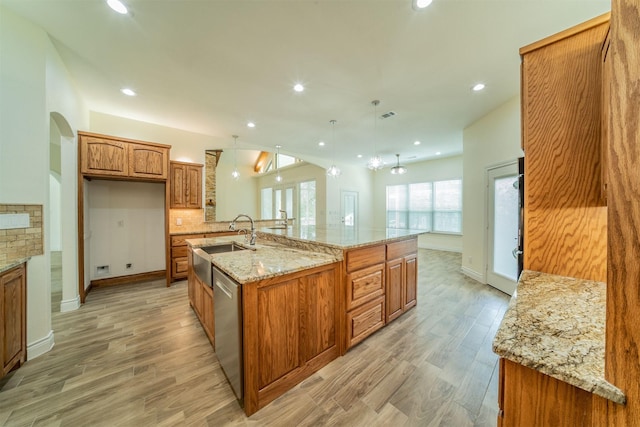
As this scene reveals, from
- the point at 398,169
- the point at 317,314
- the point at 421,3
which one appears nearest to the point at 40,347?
the point at 317,314

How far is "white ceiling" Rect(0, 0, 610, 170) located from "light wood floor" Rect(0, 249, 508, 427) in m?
2.89

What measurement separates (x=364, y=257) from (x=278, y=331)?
Result: 40.4 inches

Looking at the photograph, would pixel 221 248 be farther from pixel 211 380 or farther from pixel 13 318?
pixel 13 318

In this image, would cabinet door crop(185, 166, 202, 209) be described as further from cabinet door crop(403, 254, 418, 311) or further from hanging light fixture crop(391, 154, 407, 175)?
hanging light fixture crop(391, 154, 407, 175)

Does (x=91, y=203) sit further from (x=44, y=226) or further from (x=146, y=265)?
(x=44, y=226)

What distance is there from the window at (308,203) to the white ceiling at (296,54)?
3.45 m

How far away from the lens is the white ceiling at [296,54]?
1772 millimetres

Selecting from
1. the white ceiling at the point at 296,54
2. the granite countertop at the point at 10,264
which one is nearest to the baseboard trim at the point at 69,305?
the granite countertop at the point at 10,264

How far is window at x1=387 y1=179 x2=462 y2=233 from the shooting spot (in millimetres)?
6703

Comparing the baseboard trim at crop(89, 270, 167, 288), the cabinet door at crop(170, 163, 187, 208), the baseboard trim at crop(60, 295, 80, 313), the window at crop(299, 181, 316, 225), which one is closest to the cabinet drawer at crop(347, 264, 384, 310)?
the baseboard trim at crop(60, 295, 80, 313)

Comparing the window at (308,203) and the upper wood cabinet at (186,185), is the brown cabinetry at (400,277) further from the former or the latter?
the window at (308,203)

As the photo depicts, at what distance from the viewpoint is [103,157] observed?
10.5ft

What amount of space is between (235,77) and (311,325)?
9.28ft

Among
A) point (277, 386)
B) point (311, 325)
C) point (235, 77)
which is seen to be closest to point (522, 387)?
point (311, 325)
